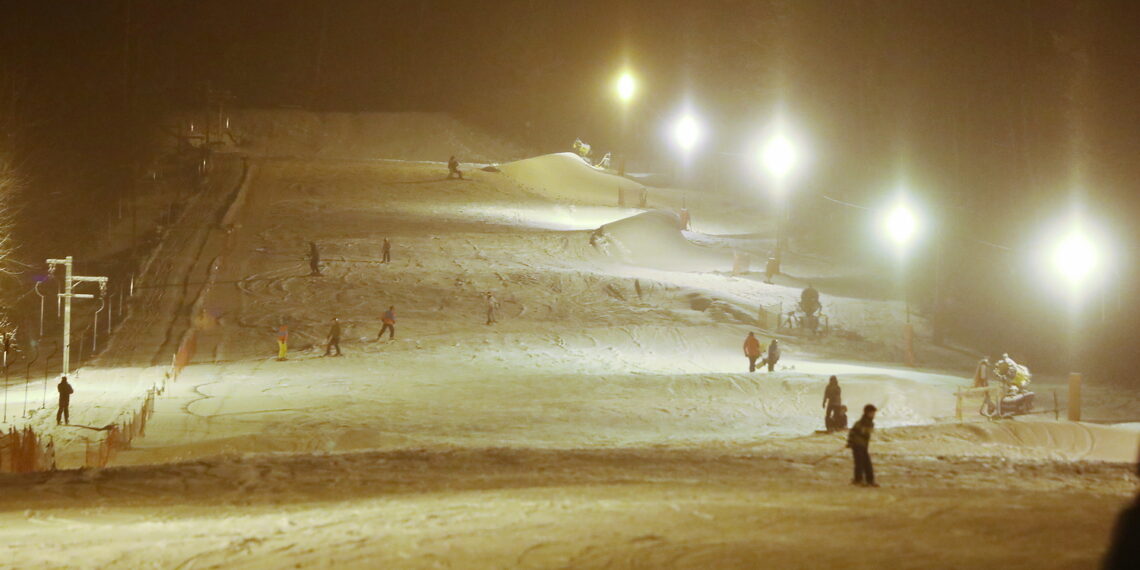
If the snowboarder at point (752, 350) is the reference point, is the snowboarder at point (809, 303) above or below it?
above

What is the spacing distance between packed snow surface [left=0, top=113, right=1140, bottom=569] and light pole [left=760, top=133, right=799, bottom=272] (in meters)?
3.07

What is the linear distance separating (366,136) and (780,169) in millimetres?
42186

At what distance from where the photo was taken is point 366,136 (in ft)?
254

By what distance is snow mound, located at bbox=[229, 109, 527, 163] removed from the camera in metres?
74.2

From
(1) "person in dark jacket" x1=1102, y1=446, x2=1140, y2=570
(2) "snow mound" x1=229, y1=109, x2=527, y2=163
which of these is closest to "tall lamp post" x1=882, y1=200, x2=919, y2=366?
(1) "person in dark jacket" x1=1102, y1=446, x2=1140, y2=570

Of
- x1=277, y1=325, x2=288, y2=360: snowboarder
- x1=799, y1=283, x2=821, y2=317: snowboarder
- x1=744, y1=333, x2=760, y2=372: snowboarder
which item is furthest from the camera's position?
x1=799, y1=283, x2=821, y2=317: snowboarder

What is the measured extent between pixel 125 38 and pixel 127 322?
48113 millimetres

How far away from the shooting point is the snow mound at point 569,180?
188 ft

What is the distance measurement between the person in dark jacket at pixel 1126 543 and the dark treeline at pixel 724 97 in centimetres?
3616

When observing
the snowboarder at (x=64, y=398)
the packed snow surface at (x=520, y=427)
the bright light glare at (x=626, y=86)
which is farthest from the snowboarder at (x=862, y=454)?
the bright light glare at (x=626, y=86)

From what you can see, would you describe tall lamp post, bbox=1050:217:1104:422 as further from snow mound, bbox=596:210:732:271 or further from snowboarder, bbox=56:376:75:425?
snowboarder, bbox=56:376:75:425

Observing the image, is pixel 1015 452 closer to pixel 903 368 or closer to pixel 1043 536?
pixel 1043 536

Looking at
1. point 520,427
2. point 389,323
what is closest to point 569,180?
point 389,323

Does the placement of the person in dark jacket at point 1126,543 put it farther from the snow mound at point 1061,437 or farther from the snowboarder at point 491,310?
the snowboarder at point 491,310
